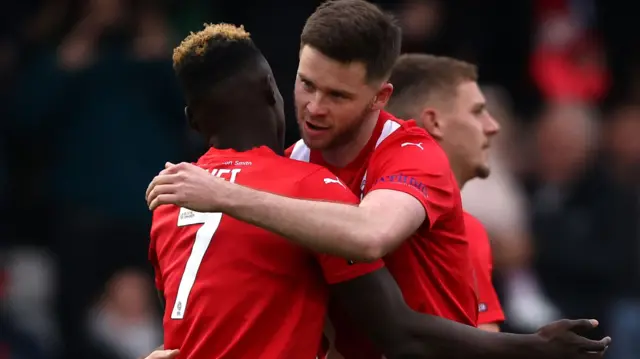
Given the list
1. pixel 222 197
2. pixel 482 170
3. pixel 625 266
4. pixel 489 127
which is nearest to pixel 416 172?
pixel 222 197

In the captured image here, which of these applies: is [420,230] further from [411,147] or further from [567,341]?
[567,341]

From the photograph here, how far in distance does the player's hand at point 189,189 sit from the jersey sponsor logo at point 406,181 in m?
0.58

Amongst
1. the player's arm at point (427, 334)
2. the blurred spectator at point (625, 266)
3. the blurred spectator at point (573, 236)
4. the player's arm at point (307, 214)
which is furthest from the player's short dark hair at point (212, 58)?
the blurred spectator at point (625, 266)

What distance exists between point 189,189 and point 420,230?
0.87 meters

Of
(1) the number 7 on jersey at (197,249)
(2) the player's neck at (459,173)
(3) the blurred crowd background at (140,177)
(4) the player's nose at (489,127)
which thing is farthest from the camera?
(3) the blurred crowd background at (140,177)

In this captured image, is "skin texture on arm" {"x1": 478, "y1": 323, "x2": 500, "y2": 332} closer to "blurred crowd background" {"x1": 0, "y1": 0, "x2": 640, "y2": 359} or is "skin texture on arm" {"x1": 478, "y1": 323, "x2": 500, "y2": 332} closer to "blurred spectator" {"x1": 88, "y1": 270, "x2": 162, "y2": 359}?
"blurred crowd background" {"x1": 0, "y1": 0, "x2": 640, "y2": 359}

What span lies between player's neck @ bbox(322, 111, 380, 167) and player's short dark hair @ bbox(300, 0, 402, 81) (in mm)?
195

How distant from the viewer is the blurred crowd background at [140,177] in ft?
30.3

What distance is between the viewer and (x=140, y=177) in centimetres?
925

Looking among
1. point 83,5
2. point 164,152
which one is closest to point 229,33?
point 164,152

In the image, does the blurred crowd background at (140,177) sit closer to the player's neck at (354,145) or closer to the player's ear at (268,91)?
the player's neck at (354,145)

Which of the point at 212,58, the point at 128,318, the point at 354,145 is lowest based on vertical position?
the point at 128,318

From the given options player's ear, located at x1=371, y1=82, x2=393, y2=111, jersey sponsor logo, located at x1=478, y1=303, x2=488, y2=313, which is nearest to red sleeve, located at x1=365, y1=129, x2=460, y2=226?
player's ear, located at x1=371, y1=82, x2=393, y2=111

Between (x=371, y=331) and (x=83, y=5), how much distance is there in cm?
616
